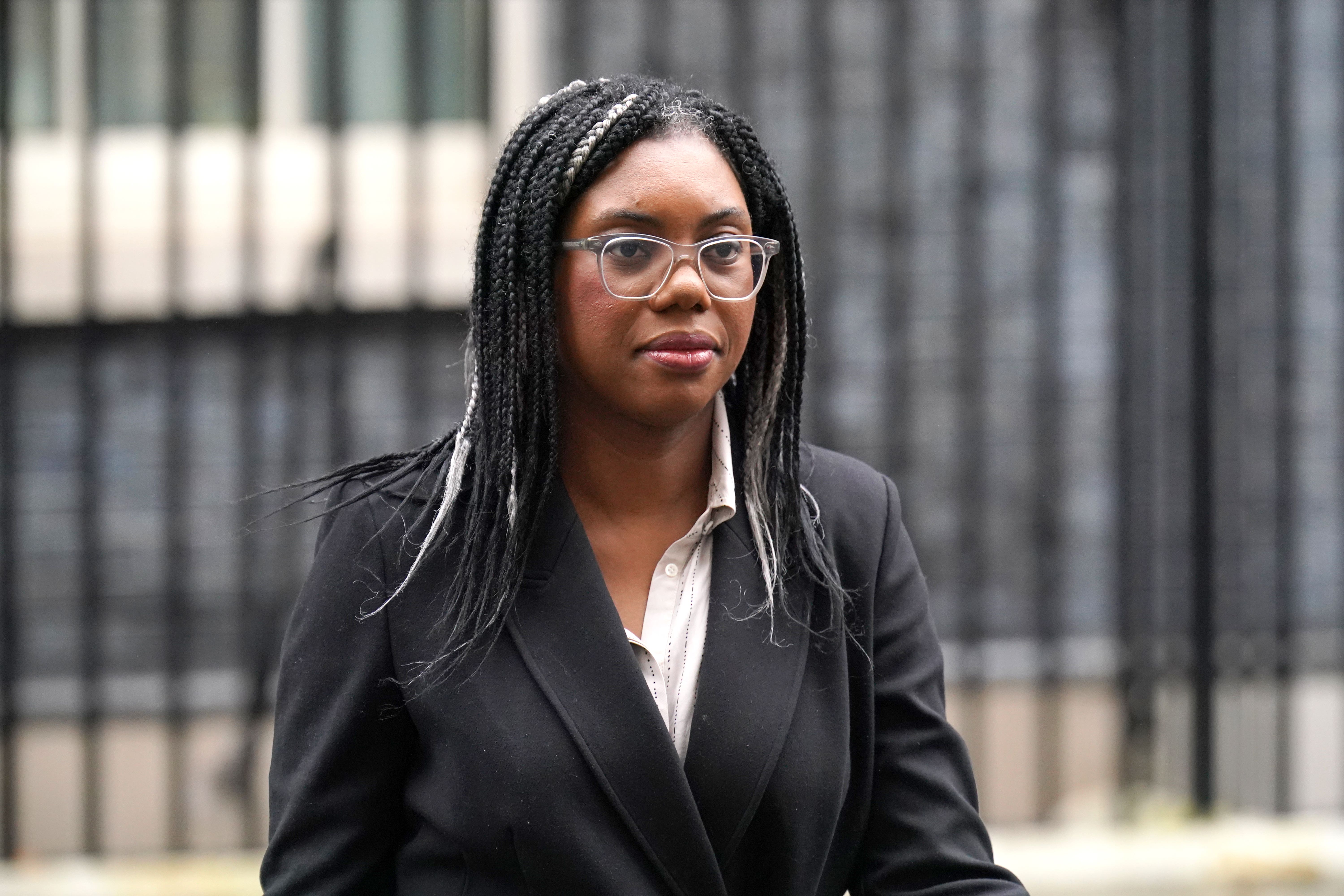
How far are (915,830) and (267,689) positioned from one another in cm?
264

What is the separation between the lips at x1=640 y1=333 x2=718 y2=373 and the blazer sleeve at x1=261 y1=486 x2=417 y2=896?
0.42 m

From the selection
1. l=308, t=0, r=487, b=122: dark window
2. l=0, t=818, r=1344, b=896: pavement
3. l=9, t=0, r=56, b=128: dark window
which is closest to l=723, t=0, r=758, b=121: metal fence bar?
l=308, t=0, r=487, b=122: dark window

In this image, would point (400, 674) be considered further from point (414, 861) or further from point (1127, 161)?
point (1127, 161)

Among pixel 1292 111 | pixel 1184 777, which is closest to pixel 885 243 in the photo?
pixel 1292 111

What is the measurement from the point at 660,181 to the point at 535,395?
298 millimetres

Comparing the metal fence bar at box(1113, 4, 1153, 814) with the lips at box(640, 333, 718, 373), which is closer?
the lips at box(640, 333, 718, 373)

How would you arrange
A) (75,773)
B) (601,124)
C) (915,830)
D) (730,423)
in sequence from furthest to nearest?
(75,773) → (730,423) → (915,830) → (601,124)

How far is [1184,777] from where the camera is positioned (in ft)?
14.0

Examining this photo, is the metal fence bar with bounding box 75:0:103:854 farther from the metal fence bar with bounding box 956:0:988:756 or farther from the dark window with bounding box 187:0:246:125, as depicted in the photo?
the metal fence bar with bounding box 956:0:988:756

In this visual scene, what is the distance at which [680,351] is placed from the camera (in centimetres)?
176

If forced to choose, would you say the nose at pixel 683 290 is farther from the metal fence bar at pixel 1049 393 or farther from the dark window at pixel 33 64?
the dark window at pixel 33 64

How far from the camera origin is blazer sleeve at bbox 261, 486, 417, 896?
183 cm

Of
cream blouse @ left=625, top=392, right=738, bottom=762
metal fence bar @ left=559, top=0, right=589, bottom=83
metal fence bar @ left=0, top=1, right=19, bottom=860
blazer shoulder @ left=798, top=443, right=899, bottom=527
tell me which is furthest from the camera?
metal fence bar @ left=559, top=0, right=589, bottom=83

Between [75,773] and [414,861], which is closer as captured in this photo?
[414,861]
